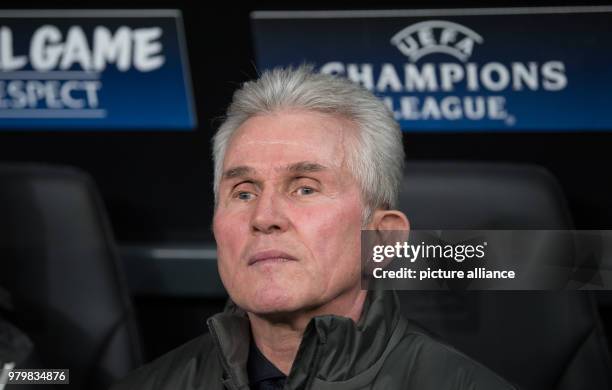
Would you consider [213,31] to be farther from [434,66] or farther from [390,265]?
[390,265]

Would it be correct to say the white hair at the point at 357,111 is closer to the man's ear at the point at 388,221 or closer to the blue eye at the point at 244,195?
the man's ear at the point at 388,221

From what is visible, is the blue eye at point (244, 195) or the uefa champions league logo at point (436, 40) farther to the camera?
the uefa champions league logo at point (436, 40)

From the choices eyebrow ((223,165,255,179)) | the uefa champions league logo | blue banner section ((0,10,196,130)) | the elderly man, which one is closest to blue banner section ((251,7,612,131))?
the uefa champions league logo

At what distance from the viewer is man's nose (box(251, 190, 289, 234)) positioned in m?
1.42

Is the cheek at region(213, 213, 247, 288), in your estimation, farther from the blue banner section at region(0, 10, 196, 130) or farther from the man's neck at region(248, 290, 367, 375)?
the blue banner section at region(0, 10, 196, 130)

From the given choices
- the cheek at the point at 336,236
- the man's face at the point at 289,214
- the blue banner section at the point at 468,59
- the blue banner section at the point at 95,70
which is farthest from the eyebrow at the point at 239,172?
the blue banner section at the point at 95,70

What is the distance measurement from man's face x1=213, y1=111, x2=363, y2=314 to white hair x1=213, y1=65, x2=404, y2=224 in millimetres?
14

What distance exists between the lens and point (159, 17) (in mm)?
2105

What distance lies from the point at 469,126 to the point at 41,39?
877 mm

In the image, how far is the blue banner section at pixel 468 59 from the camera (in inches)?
74.4

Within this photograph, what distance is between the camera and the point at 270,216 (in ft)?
4.68

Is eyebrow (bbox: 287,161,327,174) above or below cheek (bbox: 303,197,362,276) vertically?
above

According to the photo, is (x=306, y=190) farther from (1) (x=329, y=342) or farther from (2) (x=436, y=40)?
(2) (x=436, y=40)

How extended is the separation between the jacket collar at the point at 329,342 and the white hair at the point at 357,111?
0.14 m
